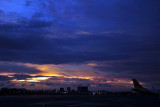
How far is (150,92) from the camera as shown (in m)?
152

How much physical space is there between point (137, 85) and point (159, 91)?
20.1 meters

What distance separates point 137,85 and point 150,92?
13895 mm

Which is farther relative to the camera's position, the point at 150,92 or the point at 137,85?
the point at 137,85

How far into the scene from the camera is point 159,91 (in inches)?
5861

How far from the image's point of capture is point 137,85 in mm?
163250

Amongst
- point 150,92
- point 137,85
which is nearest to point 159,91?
point 150,92

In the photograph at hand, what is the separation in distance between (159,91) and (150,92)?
7267 millimetres

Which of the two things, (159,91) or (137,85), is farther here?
(137,85)

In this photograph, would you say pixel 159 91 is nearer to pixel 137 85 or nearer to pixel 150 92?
pixel 150 92
